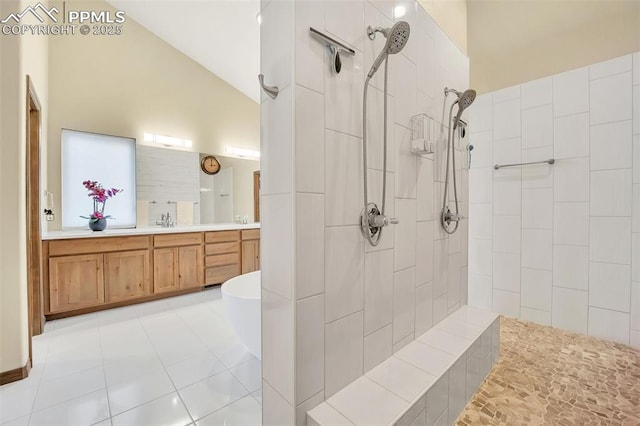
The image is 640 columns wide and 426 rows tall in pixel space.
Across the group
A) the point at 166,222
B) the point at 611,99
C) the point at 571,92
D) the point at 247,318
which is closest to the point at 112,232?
the point at 166,222

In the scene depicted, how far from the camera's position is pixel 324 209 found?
1.01 meters

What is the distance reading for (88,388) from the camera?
1623 millimetres

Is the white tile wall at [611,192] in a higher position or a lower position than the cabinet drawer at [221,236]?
higher

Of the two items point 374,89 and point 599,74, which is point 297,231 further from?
point 599,74

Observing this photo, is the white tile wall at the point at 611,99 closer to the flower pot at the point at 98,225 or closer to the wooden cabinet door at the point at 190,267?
the wooden cabinet door at the point at 190,267

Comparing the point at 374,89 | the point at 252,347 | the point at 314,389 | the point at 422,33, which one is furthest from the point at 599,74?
the point at 252,347

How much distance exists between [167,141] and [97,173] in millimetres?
900

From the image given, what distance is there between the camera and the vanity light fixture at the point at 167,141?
358 cm

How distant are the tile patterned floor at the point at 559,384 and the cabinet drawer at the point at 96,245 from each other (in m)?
3.26

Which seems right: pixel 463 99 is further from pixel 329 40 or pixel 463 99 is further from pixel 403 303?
pixel 403 303

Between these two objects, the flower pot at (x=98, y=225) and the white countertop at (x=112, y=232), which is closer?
the white countertop at (x=112, y=232)

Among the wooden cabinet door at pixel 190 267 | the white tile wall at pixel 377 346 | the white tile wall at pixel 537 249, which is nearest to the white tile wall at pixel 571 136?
the white tile wall at pixel 537 249

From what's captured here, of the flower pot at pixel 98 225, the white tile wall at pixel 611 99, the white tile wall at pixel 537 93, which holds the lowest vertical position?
the flower pot at pixel 98 225

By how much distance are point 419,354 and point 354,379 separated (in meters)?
0.44
